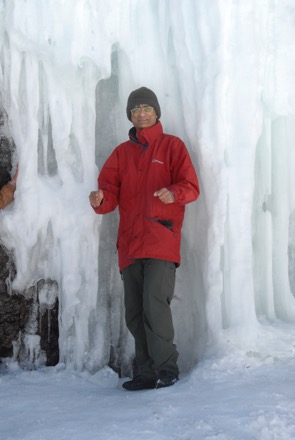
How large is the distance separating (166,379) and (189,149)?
149 centimetres

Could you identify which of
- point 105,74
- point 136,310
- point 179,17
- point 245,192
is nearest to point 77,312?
point 136,310

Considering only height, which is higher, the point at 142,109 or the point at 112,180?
the point at 142,109

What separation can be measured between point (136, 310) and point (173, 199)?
76 centimetres

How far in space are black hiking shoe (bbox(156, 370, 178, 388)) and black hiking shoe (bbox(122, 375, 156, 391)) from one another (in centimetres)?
9

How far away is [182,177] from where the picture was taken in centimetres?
337

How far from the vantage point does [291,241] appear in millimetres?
3951

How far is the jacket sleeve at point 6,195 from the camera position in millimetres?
3949

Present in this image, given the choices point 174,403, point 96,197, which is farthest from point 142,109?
point 174,403

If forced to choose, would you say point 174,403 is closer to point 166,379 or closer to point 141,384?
point 166,379

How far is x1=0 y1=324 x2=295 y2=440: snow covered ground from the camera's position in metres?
2.44

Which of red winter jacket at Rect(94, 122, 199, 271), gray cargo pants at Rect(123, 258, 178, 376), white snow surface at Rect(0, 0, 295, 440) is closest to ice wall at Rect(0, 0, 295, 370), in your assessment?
white snow surface at Rect(0, 0, 295, 440)

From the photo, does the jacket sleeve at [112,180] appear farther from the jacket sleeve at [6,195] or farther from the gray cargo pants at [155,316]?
the jacket sleeve at [6,195]

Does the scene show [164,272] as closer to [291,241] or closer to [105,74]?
[291,241]

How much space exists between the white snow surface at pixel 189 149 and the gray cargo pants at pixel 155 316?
0.69 feet
